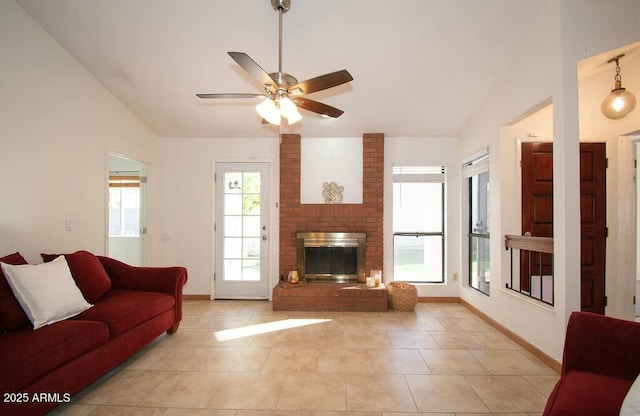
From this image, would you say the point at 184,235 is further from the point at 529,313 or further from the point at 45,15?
the point at 529,313

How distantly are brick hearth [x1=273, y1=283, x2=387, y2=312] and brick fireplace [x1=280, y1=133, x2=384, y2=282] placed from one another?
0.42 m

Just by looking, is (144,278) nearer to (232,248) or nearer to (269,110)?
(232,248)

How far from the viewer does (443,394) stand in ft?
6.90

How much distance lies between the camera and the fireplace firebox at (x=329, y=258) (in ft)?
14.2

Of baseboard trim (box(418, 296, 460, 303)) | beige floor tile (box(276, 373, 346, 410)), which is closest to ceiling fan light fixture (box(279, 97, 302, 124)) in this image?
beige floor tile (box(276, 373, 346, 410))

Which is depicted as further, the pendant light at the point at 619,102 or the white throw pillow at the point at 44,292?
the pendant light at the point at 619,102

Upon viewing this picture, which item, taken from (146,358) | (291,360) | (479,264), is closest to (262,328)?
(291,360)

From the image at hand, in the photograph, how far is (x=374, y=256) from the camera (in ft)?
14.3

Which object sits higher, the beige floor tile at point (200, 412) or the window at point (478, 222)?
the window at point (478, 222)

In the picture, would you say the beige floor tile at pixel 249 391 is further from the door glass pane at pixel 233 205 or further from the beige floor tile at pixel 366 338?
the door glass pane at pixel 233 205

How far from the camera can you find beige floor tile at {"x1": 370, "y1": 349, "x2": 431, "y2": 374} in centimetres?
243

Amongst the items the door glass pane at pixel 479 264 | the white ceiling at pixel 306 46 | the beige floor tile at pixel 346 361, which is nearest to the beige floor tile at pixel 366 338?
the beige floor tile at pixel 346 361

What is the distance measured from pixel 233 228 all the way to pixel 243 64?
310 cm

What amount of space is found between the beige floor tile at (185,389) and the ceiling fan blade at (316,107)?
2.21 meters
